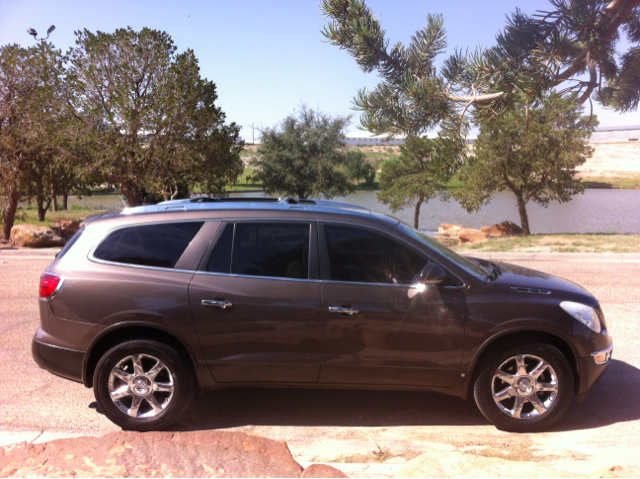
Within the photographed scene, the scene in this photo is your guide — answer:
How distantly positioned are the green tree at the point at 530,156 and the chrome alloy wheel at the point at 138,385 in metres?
23.8

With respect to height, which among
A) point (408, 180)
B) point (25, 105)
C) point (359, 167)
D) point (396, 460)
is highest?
point (25, 105)

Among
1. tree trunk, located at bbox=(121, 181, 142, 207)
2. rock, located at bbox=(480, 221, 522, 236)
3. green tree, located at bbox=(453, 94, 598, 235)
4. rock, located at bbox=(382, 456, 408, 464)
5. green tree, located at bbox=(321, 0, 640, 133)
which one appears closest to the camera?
rock, located at bbox=(382, 456, 408, 464)

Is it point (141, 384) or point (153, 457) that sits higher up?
point (141, 384)

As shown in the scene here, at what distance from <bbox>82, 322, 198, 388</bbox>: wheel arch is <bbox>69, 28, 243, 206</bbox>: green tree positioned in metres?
13.4

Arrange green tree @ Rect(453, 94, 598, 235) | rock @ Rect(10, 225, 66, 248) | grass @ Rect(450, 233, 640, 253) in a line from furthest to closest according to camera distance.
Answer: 1. green tree @ Rect(453, 94, 598, 235)
2. rock @ Rect(10, 225, 66, 248)
3. grass @ Rect(450, 233, 640, 253)

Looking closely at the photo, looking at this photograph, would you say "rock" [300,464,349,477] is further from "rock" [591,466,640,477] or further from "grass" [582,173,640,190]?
"grass" [582,173,640,190]

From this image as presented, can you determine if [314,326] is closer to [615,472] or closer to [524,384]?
[524,384]

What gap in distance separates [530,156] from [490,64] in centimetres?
2026

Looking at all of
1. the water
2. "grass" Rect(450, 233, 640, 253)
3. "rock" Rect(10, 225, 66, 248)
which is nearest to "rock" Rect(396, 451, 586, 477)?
"grass" Rect(450, 233, 640, 253)

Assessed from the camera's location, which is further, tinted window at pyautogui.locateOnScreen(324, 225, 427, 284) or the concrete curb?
the concrete curb

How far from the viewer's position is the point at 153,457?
3742 mm

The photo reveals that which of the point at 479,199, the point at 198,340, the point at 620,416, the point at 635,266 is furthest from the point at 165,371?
the point at 479,199

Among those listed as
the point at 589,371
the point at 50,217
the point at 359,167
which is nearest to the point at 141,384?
the point at 589,371

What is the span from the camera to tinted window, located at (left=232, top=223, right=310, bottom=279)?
4.32 meters
